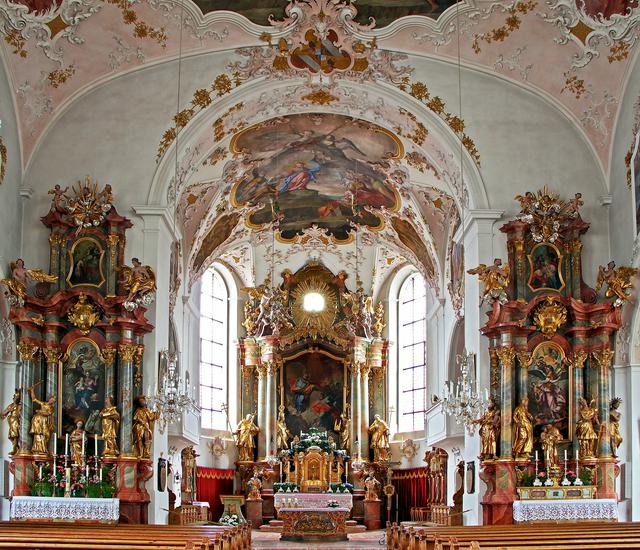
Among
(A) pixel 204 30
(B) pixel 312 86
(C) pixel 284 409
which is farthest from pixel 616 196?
(C) pixel 284 409

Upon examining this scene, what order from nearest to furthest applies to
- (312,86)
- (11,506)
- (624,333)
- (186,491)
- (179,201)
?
(11,506)
(624,333)
(312,86)
(179,201)
(186,491)

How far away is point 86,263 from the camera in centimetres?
2112

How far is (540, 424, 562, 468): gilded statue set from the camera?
793 inches

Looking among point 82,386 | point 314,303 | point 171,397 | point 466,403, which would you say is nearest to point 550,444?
point 466,403

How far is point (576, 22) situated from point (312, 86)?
5.44 meters

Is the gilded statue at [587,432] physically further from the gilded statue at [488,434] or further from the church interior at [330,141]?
the gilded statue at [488,434]

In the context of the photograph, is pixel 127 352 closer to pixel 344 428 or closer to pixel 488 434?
pixel 488 434

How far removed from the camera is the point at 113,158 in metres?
21.7

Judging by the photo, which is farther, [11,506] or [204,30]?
[204,30]

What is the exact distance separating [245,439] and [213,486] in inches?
66.3

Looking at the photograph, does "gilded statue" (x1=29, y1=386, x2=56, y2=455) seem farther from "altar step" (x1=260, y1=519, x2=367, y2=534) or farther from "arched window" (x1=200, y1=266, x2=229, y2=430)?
"arched window" (x1=200, y1=266, x2=229, y2=430)

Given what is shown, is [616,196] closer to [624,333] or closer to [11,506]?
[624,333]

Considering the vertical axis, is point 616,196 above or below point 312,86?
below

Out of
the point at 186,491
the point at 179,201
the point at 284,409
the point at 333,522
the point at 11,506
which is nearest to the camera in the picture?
the point at 11,506
